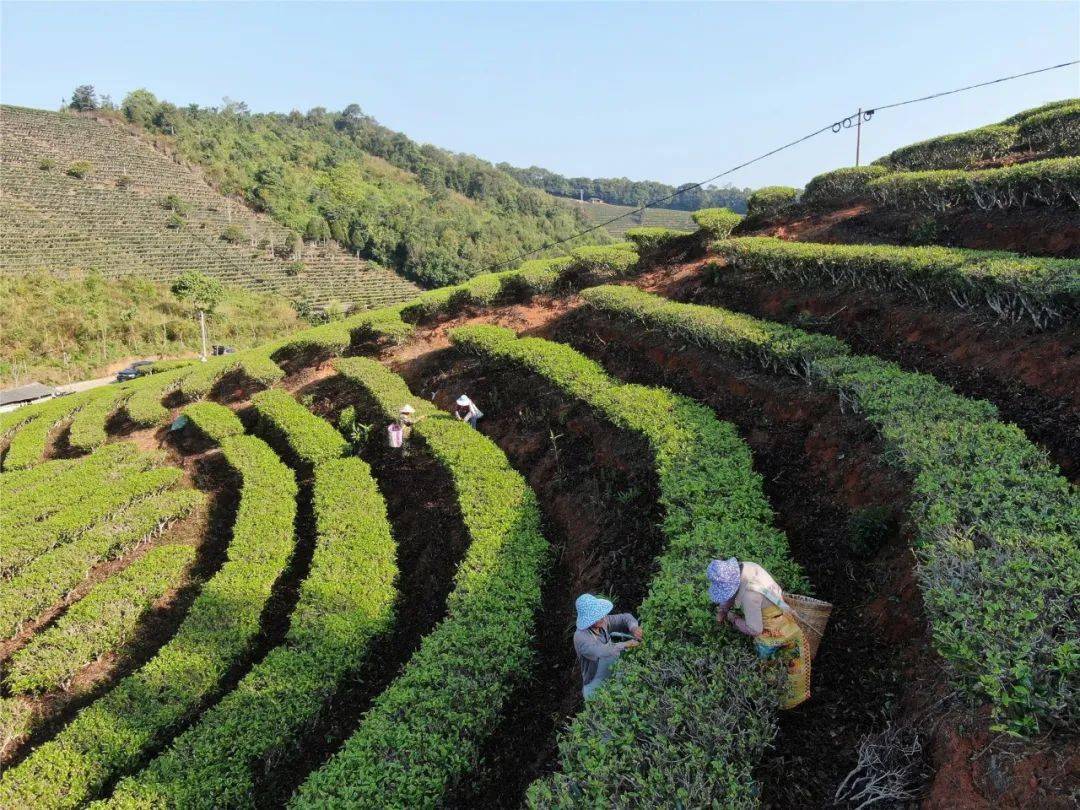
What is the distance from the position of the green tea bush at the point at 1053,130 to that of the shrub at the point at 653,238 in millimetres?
8970

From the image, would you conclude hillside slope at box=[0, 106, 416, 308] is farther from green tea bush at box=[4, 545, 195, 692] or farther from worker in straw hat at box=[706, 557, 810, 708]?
worker in straw hat at box=[706, 557, 810, 708]

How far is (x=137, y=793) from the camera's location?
16.8 feet

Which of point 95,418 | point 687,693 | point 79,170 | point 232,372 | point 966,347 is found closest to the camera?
point 687,693

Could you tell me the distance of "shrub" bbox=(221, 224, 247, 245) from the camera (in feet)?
189

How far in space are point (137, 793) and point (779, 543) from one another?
246 inches

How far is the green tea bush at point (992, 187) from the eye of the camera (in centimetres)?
1006

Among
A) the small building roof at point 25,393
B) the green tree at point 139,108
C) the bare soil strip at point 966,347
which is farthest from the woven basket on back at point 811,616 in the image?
the green tree at point 139,108

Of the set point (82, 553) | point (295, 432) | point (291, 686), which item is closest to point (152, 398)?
point (295, 432)

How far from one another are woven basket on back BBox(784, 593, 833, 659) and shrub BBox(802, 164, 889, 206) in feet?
48.2

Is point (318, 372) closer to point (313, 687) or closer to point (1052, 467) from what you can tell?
point (313, 687)

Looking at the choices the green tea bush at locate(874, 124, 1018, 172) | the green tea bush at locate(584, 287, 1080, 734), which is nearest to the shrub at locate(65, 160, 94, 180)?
the green tea bush at locate(874, 124, 1018, 172)

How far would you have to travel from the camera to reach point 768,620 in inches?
163

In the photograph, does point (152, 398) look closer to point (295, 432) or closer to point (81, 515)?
point (295, 432)

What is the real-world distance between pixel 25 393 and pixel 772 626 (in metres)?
35.5
